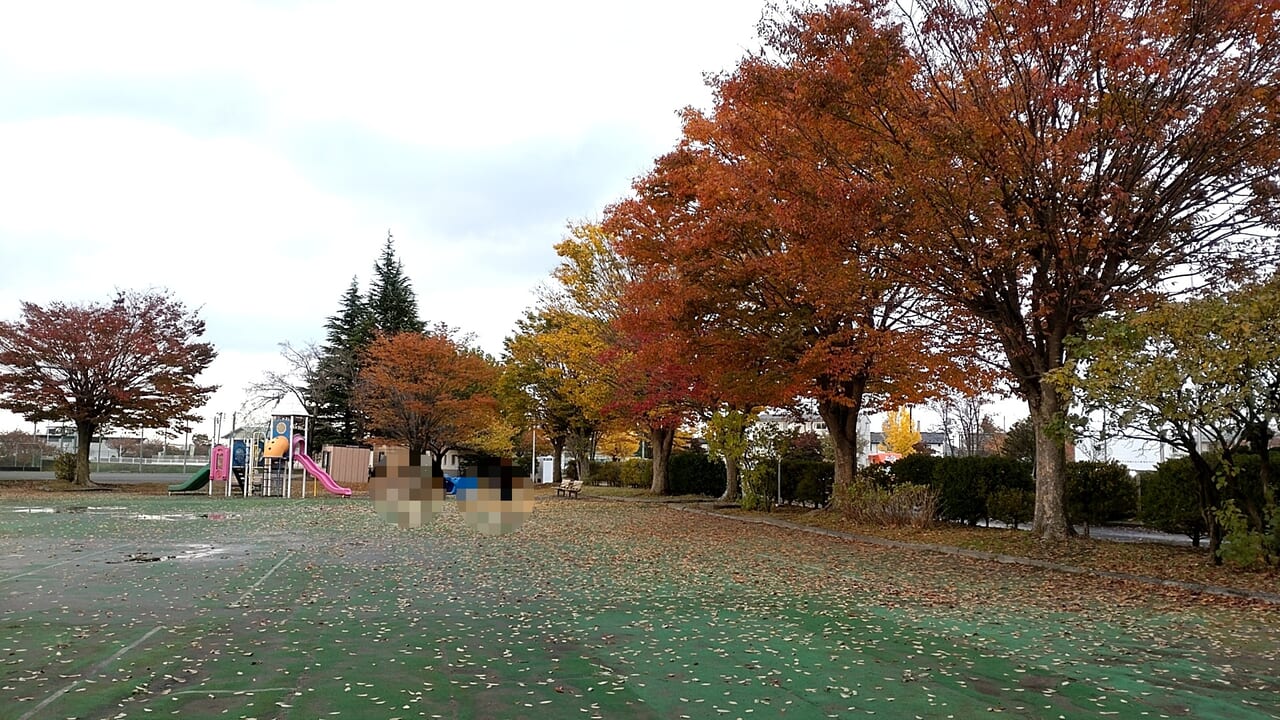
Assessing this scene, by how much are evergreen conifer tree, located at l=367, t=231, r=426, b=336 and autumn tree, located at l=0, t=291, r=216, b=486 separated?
711 inches

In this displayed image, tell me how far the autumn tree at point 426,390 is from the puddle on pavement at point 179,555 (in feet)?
69.8

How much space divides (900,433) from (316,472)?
31281mm

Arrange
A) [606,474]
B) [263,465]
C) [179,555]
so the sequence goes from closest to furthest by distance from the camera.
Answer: [179,555]
[263,465]
[606,474]

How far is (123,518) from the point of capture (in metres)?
17.4

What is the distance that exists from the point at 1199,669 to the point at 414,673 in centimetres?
500

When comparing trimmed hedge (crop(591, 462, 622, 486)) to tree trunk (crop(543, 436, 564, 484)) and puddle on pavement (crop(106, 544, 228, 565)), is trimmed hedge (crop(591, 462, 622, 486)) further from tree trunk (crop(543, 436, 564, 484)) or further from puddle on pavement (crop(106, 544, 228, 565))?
puddle on pavement (crop(106, 544, 228, 565))

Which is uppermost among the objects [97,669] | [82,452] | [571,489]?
[82,452]

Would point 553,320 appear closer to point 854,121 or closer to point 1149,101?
point 854,121

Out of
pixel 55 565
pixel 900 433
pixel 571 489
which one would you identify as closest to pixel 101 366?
pixel 571 489

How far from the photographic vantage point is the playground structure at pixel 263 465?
2814 cm

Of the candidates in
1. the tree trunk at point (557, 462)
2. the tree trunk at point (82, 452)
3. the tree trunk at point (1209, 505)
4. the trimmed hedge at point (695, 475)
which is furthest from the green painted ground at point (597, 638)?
the tree trunk at point (557, 462)

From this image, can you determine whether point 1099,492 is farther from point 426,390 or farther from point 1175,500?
point 426,390

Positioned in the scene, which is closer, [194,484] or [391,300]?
[194,484]

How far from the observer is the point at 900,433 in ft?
155
